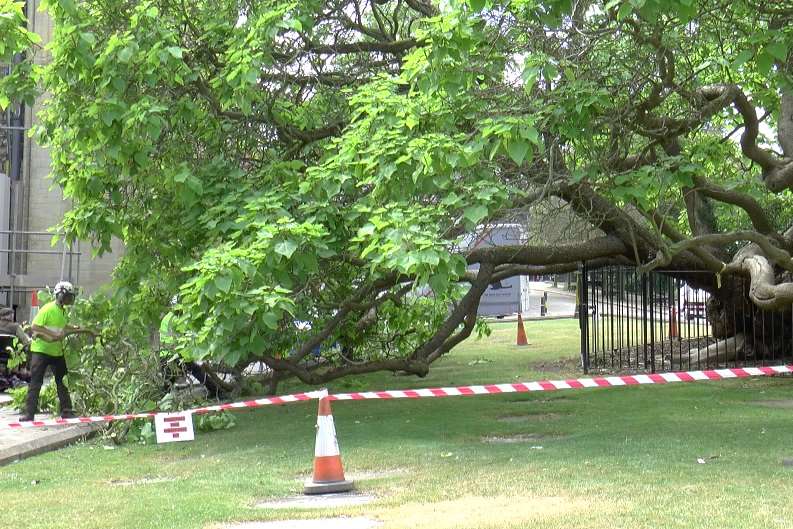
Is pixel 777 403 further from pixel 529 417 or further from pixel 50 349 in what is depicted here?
pixel 50 349

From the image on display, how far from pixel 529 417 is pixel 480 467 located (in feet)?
13.0

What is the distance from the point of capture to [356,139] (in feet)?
Answer: 36.4

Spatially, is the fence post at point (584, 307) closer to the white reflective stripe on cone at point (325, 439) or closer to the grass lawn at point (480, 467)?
the grass lawn at point (480, 467)

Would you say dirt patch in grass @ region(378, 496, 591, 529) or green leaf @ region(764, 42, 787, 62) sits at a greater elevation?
green leaf @ region(764, 42, 787, 62)

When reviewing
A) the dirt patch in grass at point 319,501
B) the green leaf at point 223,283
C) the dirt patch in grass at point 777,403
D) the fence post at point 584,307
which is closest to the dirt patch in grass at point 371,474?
the dirt patch in grass at point 319,501

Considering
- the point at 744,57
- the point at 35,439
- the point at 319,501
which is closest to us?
the point at 319,501

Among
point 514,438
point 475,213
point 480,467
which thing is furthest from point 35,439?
point 475,213

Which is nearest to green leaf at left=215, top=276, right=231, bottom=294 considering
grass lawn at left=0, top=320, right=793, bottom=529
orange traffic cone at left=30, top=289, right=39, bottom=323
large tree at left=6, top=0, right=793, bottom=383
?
large tree at left=6, top=0, right=793, bottom=383

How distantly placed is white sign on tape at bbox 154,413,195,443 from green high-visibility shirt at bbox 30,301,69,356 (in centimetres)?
215

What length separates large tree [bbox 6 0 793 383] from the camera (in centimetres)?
1033

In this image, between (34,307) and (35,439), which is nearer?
(35,439)

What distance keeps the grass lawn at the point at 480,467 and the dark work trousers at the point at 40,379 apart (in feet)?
4.56

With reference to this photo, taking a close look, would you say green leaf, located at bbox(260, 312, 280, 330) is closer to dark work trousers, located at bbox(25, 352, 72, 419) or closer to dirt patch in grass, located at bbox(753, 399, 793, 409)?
dark work trousers, located at bbox(25, 352, 72, 419)

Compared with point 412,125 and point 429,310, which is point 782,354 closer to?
point 429,310
